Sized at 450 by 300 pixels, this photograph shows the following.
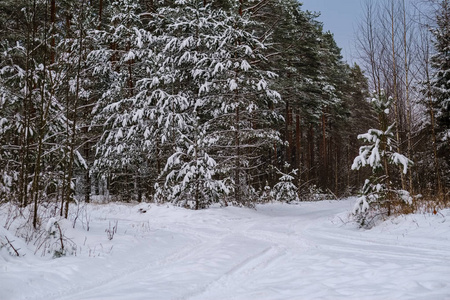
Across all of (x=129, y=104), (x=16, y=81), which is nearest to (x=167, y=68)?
(x=129, y=104)

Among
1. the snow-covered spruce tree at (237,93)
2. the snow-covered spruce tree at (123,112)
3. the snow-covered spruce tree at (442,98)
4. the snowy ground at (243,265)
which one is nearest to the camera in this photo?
the snowy ground at (243,265)

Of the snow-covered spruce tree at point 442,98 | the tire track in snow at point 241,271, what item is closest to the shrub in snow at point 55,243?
the tire track in snow at point 241,271

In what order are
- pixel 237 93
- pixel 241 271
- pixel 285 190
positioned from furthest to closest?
pixel 285 190, pixel 237 93, pixel 241 271

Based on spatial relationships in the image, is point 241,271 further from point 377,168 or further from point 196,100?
point 196,100

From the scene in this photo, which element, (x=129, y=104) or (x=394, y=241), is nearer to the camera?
(x=394, y=241)

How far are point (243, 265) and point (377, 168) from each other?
17.3ft

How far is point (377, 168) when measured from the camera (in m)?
8.92

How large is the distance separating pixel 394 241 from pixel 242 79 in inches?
366

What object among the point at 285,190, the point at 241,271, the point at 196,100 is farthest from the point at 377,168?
the point at 285,190

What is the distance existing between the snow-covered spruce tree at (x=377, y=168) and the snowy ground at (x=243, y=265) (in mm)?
611

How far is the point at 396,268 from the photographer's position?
15.1ft

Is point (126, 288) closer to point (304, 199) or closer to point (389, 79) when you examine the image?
point (389, 79)

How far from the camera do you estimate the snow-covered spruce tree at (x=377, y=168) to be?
8875 mm

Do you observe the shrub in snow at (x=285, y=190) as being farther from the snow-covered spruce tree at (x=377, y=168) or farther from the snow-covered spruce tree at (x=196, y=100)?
the snow-covered spruce tree at (x=377, y=168)
